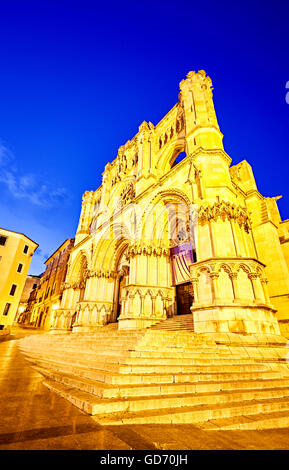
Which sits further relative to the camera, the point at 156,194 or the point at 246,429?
the point at 156,194

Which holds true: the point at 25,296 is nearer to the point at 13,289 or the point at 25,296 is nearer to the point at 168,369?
the point at 13,289

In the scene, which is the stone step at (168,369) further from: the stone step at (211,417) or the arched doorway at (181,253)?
the arched doorway at (181,253)

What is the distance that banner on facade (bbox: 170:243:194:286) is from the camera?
12375mm

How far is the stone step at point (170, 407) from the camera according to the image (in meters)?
2.39

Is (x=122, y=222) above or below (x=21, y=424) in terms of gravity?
above

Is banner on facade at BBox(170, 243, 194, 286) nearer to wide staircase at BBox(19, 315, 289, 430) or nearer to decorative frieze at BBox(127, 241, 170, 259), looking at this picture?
decorative frieze at BBox(127, 241, 170, 259)

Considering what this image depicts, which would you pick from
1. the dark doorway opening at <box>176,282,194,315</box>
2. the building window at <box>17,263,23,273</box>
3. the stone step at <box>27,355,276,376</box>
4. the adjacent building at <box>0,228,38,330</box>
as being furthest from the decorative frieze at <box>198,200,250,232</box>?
the building window at <box>17,263,23,273</box>

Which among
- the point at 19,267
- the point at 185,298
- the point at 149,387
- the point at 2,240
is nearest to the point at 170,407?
the point at 149,387

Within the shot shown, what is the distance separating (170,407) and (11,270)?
27.5 m
